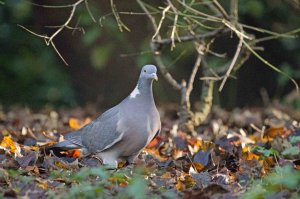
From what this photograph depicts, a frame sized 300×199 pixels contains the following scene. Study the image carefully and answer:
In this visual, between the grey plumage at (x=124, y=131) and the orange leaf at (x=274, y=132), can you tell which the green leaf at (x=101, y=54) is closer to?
the orange leaf at (x=274, y=132)

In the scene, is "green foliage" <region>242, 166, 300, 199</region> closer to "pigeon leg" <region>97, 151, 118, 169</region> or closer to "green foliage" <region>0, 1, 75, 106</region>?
"pigeon leg" <region>97, 151, 118, 169</region>

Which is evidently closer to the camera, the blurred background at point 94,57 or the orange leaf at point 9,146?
the orange leaf at point 9,146

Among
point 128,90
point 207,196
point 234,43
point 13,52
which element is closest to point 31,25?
point 13,52

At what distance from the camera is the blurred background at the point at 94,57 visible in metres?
9.89

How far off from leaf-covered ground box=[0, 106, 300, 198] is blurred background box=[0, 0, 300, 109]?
2300mm

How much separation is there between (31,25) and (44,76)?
2.03 feet

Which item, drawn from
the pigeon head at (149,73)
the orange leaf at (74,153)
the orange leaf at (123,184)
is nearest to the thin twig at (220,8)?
the pigeon head at (149,73)

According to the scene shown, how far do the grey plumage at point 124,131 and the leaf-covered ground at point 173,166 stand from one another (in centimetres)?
12

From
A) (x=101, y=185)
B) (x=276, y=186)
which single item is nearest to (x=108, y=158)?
(x=101, y=185)

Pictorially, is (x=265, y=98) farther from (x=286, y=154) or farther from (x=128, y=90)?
(x=286, y=154)

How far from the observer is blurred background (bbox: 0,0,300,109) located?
989 cm

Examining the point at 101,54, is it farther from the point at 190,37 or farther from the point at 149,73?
the point at 149,73

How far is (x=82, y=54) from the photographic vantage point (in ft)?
34.1

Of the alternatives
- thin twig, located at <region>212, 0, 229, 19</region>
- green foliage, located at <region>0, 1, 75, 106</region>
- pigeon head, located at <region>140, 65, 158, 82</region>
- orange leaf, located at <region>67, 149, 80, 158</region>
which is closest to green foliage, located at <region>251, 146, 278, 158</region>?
pigeon head, located at <region>140, 65, 158, 82</region>
